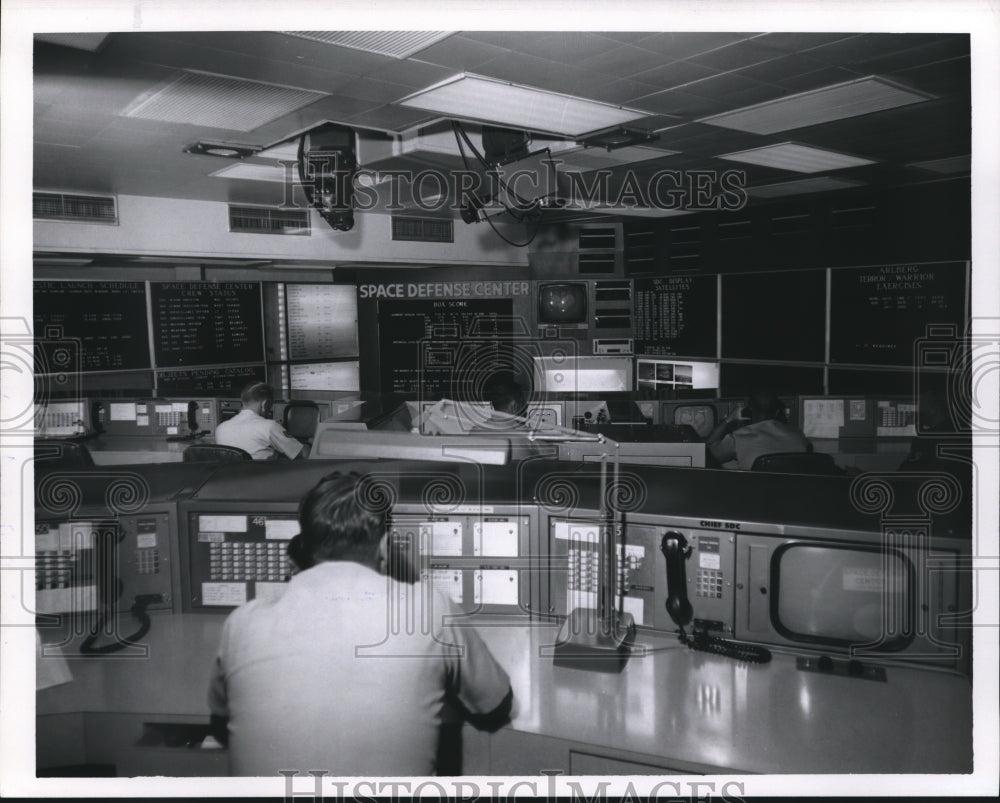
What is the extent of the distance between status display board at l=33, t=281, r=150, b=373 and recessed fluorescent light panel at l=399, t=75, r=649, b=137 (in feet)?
11.3

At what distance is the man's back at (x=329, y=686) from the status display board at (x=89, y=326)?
4657 mm

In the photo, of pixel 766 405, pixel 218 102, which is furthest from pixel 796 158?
pixel 218 102

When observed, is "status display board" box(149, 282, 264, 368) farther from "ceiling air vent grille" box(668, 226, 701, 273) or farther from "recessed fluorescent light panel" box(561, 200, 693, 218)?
"ceiling air vent grille" box(668, 226, 701, 273)

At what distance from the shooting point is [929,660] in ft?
6.66

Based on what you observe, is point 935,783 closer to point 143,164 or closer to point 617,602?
point 617,602

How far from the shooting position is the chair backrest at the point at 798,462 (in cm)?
347

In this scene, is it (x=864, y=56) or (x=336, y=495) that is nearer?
(x=336, y=495)

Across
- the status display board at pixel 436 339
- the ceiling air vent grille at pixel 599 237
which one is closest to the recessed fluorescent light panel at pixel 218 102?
the status display board at pixel 436 339

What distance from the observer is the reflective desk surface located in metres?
1.78

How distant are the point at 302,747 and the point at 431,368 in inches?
203

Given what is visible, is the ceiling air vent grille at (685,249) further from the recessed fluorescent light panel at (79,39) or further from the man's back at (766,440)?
the recessed fluorescent light panel at (79,39)

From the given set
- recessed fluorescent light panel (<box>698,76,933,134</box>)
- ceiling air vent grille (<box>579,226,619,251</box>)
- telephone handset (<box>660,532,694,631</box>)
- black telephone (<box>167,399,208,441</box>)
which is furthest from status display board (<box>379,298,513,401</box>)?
telephone handset (<box>660,532,694,631</box>)

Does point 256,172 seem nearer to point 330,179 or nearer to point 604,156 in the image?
point 330,179

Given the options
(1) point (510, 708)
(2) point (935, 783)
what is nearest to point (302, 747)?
(1) point (510, 708)
